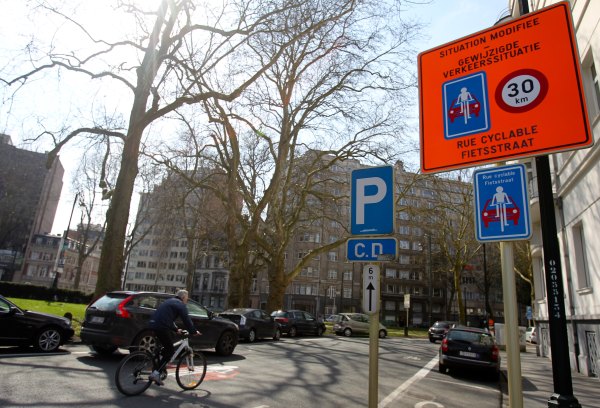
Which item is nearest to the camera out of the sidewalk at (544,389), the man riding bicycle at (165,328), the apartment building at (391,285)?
the man riding bicycle at (165,328)

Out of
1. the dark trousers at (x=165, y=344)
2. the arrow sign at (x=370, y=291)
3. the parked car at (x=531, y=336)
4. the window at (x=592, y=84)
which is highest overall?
the window at (x=592, y=84)

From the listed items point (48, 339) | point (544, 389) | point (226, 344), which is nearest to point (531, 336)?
point (544, 389)

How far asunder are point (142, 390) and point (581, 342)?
528 inches

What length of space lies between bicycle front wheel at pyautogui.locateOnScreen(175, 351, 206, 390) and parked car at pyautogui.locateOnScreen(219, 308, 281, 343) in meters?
10.2

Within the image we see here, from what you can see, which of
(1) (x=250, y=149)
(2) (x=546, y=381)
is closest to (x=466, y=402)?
(2) (x=546, y=381)

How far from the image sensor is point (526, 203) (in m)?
2.93

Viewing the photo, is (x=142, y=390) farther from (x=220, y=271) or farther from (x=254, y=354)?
(x=220, y=271)

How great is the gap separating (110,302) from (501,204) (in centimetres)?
939

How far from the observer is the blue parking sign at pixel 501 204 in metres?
2.90

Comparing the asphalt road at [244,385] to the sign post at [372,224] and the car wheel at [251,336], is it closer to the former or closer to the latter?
the sign post at [372,224]

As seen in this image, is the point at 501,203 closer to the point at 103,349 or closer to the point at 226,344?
the point at 103,349

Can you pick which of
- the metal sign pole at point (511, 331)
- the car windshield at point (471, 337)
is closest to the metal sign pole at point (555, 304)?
the metal sign pole at point (511, 331)

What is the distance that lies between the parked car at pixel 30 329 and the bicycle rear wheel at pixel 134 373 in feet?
15.0

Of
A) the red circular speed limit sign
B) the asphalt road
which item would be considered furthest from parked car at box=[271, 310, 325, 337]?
the red circular speed limit sign
